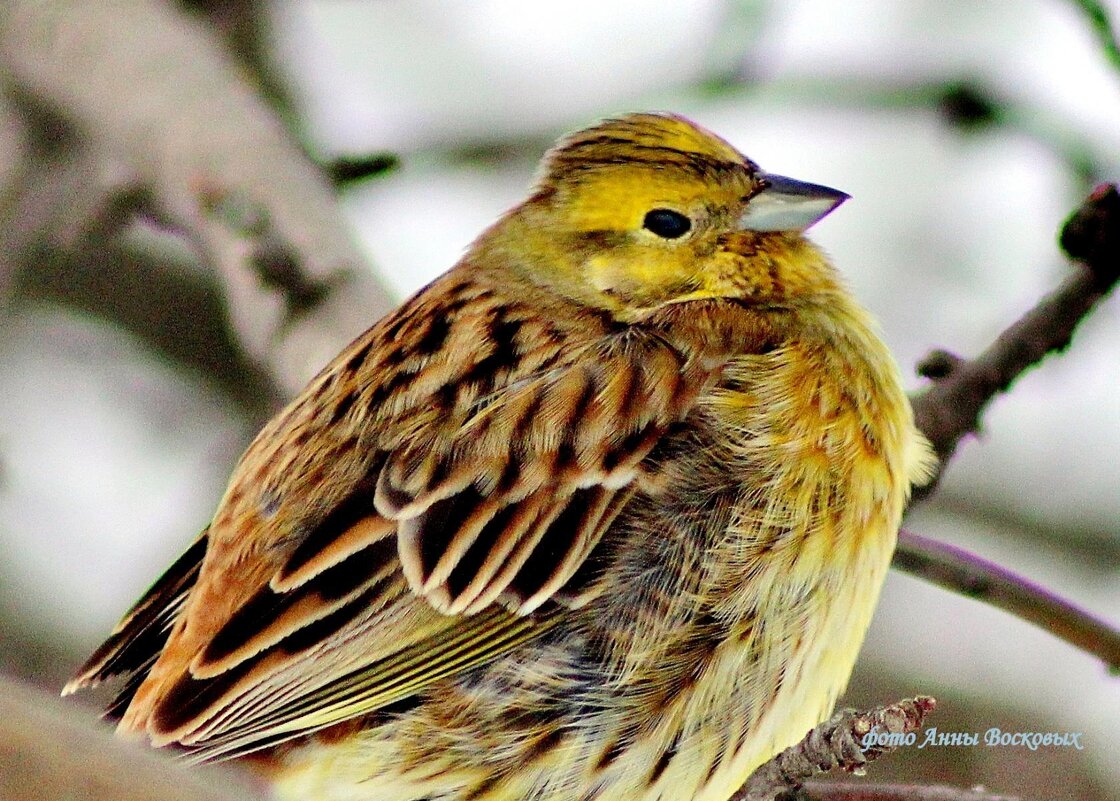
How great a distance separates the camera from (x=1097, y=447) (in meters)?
5.30

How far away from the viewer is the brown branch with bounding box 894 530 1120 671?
9.24ft

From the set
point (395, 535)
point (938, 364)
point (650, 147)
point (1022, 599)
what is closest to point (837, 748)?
point (395, 535)

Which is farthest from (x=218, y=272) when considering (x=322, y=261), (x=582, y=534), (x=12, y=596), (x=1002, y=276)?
(x=1002, y=276)

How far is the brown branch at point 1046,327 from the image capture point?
2.97m

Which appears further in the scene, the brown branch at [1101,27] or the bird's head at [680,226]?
the brown branch at [1101,27]

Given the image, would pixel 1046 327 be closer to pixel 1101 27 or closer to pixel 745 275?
pixel 745 275

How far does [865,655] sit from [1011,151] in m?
1.51

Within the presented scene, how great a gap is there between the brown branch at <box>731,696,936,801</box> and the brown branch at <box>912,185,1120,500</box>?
95cm

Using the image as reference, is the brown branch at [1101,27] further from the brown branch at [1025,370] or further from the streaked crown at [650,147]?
the streaked crown at [650,147]

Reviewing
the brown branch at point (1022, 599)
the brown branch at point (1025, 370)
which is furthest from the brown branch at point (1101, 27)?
the brown branch at point (1022, 599)

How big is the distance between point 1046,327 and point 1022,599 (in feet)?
1.81

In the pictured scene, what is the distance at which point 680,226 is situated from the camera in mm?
3096

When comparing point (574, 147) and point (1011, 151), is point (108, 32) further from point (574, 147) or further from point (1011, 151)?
point (1011, 151)

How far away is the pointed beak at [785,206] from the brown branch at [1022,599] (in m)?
0.66
